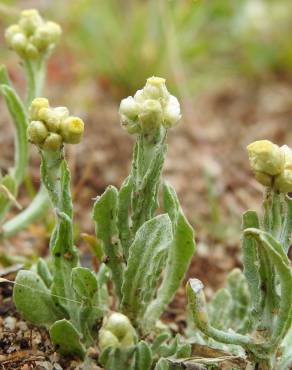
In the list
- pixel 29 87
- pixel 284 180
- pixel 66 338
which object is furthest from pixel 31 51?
pixel 284 180

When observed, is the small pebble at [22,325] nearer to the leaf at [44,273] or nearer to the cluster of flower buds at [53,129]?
the leaf at [44,273]

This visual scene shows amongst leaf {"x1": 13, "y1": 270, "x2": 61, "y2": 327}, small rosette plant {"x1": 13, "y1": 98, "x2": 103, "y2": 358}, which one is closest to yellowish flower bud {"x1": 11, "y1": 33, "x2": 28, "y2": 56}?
small rosette plant {"x1": 13, "y1": 98, "x2": 103, "y2": 358}

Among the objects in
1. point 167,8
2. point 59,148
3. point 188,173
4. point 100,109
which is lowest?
point 59,148

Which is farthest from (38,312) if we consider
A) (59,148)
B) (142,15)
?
(142,15)

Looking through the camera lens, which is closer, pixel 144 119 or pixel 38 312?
pixel 144 119

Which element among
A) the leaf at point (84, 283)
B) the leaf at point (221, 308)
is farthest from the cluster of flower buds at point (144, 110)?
the leaf at point (221, 308)

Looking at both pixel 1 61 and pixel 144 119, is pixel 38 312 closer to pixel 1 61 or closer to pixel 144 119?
pixel 144 119
